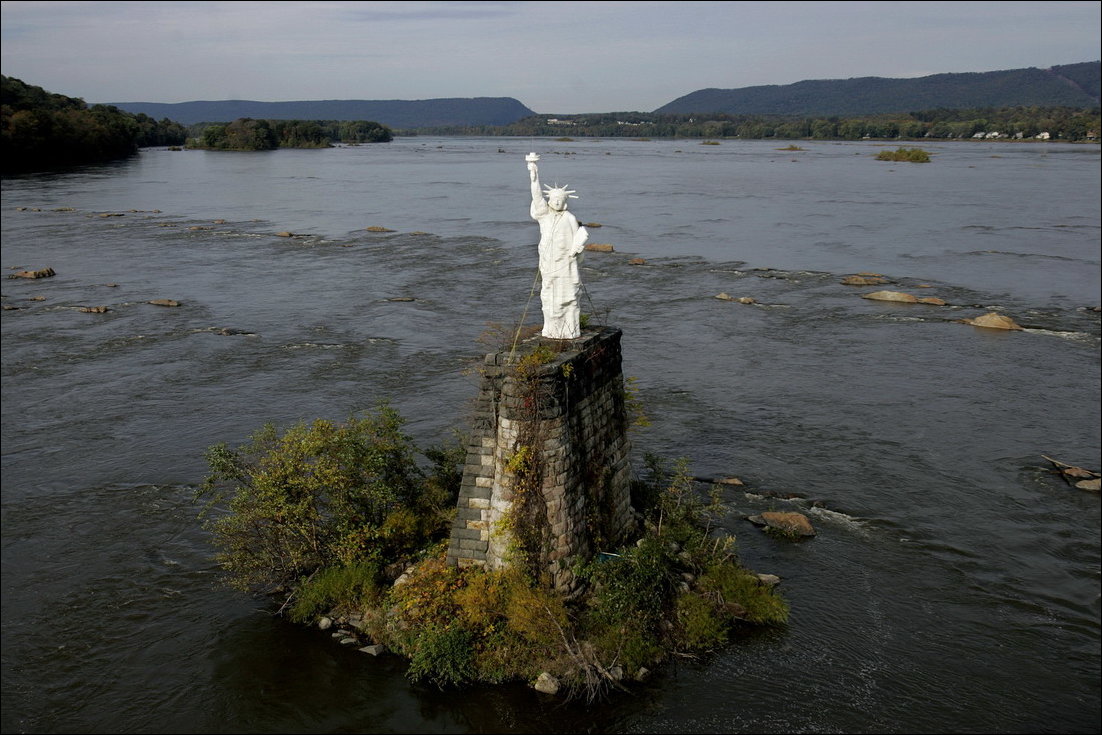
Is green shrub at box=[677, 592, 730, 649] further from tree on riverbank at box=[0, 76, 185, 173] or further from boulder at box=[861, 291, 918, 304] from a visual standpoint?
tree on riverbank at box=[0, 76, 185, 173]

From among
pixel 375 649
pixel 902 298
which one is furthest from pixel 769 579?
pixel 902 298

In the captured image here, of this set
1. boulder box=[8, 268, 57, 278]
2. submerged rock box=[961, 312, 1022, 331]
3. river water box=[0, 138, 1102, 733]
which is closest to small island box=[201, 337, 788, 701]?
river water box=[0, 138, 1102, 733]

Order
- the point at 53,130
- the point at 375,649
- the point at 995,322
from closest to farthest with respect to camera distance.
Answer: the point at 375,649
the point at 995,322
the point at 53,130

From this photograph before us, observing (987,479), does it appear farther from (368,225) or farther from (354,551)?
(368,225)

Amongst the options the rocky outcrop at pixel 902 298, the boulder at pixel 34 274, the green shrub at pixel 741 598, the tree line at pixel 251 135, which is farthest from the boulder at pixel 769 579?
the tree line at pixel 251 135

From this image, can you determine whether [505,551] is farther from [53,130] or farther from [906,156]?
[906,156]

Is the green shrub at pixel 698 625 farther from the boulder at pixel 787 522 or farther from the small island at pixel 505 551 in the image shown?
the boulder at pixel 787 522
